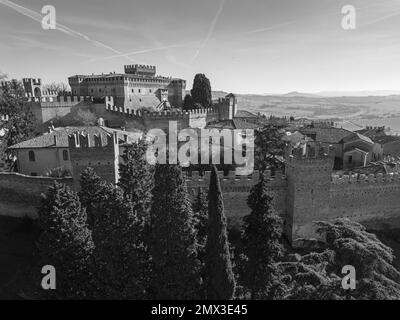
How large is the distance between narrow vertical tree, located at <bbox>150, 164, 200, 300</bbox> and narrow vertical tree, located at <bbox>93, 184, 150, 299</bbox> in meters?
0.69

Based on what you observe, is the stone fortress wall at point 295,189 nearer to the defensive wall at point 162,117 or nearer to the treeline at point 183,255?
the treeline at point 183,255

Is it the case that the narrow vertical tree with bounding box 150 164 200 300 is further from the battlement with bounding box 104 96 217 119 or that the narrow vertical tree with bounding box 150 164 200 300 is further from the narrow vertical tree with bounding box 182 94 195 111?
the narrow vertical tree with bounding box 182 94 195 111

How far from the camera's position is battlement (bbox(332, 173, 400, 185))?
2020 centimetres

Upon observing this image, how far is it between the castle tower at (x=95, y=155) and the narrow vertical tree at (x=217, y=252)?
7692mm

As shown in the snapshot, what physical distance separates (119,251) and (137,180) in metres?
4.72

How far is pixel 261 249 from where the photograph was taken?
47.4 ft

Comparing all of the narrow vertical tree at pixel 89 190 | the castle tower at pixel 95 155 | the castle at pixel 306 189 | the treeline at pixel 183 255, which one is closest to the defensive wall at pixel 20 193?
the castle tower at pixel 95 155

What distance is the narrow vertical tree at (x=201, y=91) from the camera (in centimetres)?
4166

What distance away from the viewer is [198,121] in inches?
1491

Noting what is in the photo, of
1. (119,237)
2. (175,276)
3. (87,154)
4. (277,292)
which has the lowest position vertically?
(277,292)

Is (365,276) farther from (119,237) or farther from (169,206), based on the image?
(119,237)

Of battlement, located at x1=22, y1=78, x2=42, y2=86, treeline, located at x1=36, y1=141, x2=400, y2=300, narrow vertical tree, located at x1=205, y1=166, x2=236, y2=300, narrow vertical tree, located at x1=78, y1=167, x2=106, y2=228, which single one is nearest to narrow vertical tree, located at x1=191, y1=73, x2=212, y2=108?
battlement, located at x1=22, y1=78, x2=42, y2=86
